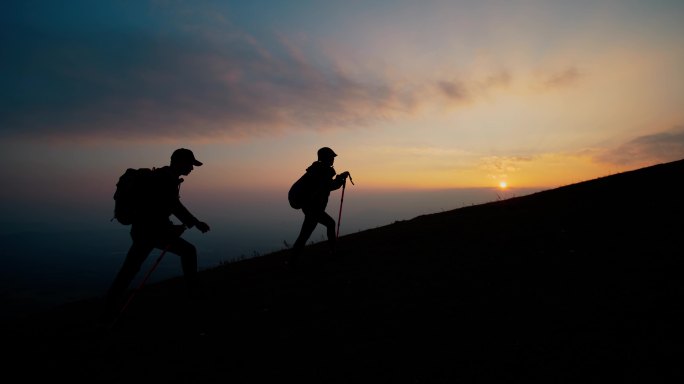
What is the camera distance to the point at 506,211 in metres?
12.3

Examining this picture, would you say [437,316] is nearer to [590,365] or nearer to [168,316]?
[590,365]

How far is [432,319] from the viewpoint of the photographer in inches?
199

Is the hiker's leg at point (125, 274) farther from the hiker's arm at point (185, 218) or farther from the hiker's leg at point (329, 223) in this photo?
the hiker's leg at point (329, 223)

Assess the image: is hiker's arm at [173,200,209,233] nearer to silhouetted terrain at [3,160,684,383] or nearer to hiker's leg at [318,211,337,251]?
silhouetted terrain at [3,160,684,383]

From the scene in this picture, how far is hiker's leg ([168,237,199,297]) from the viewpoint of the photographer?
23.0 ft

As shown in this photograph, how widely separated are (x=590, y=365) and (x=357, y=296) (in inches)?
146

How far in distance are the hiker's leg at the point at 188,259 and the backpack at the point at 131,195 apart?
95cm

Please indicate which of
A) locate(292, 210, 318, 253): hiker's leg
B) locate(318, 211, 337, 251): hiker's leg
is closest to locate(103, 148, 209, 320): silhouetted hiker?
locate(292, 210, 318, 253): hiker's leg

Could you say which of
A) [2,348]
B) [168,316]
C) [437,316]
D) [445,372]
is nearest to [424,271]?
[437,316]

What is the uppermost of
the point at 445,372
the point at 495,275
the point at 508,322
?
the point at 495,275

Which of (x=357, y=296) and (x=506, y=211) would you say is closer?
(x=357, y=296)

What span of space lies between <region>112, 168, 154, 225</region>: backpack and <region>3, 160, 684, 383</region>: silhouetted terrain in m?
1.99

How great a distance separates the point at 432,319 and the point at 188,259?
4904mm

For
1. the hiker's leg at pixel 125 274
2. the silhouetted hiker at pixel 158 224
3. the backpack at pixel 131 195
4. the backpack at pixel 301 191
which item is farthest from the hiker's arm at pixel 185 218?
the backpack at pixel 301 191
